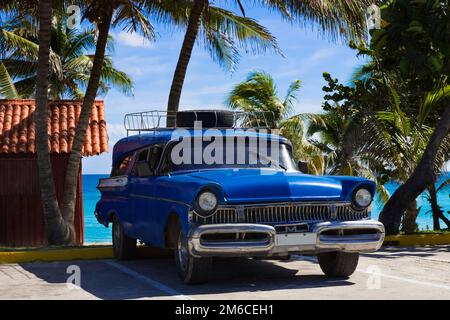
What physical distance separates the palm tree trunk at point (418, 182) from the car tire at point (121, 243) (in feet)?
18.5

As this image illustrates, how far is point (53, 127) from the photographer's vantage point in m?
18.8

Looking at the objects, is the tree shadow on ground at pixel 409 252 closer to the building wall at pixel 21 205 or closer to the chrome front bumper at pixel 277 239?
the chrome front bumper at pixel 277 239

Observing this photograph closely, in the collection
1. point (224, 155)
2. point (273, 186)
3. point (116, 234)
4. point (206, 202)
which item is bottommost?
point (116, 234)

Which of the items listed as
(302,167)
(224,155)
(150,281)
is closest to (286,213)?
(224,155)

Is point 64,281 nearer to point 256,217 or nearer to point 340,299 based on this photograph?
point 256,217

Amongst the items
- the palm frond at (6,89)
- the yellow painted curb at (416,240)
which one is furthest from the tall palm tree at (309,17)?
the palm frond at (6,89)

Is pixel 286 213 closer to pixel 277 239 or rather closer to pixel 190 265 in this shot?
pixel 277 239

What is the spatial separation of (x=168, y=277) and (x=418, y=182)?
7.13m

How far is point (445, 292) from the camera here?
26.2ft

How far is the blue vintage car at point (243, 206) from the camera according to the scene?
8.13 meters

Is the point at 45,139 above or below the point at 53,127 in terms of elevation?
below

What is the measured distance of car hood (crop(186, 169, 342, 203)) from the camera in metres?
8.24

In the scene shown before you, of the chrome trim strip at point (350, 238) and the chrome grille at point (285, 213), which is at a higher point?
the chrome grille at point (285, 213)
